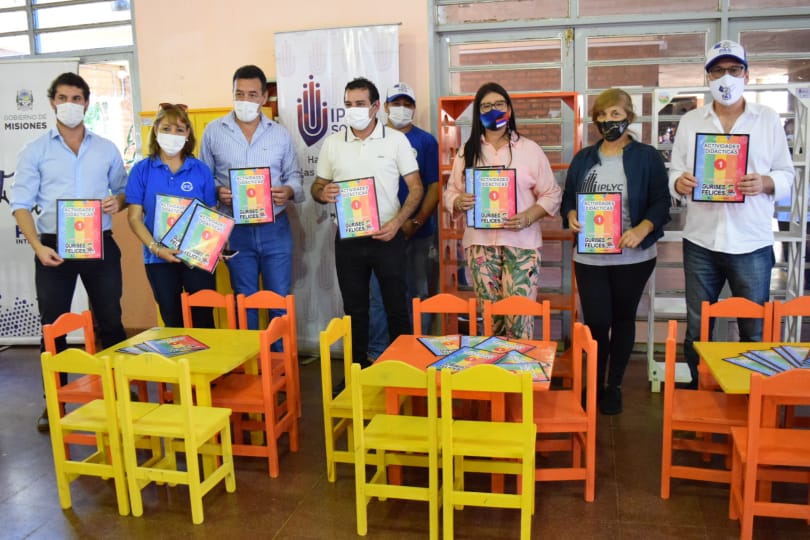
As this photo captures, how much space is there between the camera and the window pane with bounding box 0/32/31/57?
19.4 ft

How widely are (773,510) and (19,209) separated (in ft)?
12.7

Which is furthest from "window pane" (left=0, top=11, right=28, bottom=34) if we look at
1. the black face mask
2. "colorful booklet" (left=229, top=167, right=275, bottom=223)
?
the black face mask

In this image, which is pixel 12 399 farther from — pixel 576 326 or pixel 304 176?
pixel 576 326

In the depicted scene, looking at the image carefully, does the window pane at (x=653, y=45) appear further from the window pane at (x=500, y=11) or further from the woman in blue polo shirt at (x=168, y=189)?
the woman in blue polo shirt at (x=168, y=189)

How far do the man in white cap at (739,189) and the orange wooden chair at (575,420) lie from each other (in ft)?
3.27

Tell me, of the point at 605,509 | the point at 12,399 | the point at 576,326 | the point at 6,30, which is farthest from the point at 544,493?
the point at 6,30

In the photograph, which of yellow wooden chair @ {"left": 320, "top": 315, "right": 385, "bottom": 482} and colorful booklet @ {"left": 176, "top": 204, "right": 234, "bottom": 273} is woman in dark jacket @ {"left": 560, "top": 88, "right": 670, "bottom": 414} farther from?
colorful booklet @ {"left": 176, "top": 204, "right": 234, "bottom": 273}

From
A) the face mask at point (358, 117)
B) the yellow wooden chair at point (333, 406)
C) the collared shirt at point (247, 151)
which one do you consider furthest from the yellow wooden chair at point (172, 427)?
the face mask at point (358, 117)

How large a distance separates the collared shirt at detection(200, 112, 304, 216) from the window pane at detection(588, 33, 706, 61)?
91.2 inches

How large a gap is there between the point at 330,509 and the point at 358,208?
5.27 ft

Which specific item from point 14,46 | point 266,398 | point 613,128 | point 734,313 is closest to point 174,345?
point 266,398

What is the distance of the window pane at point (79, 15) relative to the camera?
18.7 ft

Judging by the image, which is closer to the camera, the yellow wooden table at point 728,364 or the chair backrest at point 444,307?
the yellow wooden table at point 728,364

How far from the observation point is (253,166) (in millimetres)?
4199
